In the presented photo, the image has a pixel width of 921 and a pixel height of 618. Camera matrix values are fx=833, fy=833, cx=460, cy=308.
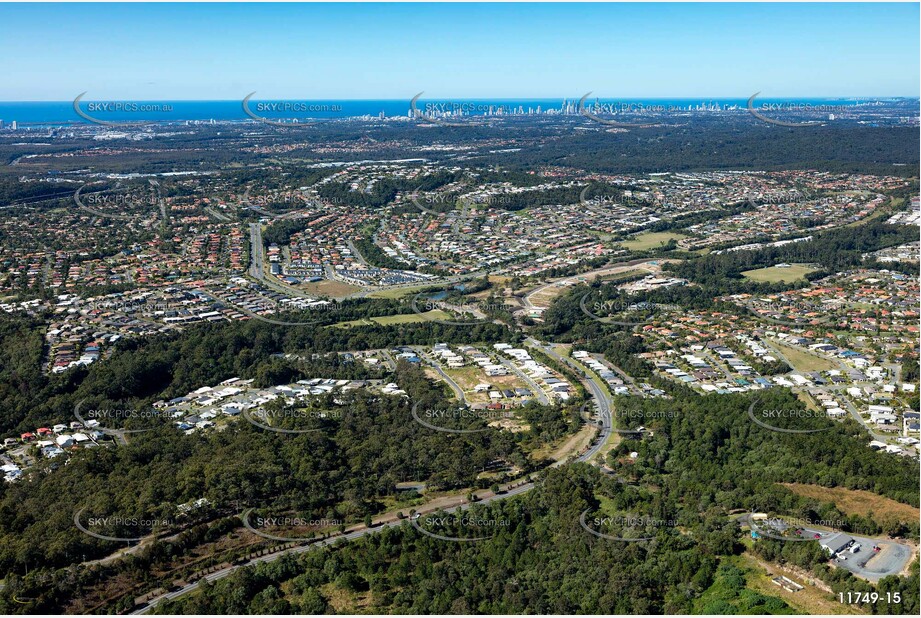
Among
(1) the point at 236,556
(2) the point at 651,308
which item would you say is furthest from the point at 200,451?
(2) the point at 651,308

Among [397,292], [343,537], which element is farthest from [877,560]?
[397,292]

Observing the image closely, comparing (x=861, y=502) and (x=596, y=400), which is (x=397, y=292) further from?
(x=861, y=502)

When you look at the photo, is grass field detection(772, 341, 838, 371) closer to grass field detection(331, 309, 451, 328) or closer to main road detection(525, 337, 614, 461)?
main road detection(525, 337, 614, 461)

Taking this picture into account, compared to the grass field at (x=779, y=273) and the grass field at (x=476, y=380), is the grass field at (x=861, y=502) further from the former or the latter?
the grass field at (x=779, y=273)

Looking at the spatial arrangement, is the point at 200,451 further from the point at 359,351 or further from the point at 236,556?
the point at 359,351

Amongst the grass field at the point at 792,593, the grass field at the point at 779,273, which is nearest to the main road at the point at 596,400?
the grass field at the point at 792,593

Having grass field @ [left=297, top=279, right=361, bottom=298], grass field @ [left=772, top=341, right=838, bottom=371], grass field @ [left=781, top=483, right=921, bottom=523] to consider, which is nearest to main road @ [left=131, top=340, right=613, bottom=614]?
grass field @ [left=781, top=483, right=921, bottom=523]
